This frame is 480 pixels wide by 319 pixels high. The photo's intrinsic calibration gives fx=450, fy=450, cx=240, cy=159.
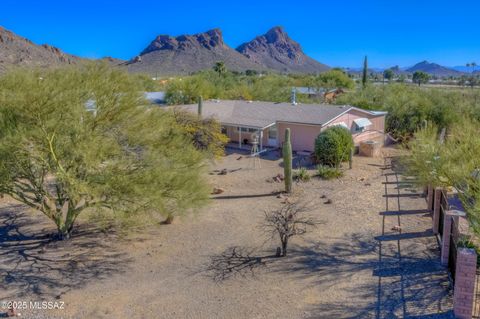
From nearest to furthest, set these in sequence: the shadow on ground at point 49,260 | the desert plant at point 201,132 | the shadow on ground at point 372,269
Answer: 1. the shadow on ground at point 372,269
2. the shadow on ground at point 49,260
3. the desert plant at point 201,132

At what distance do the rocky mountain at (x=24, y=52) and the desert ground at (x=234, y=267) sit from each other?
42.9m

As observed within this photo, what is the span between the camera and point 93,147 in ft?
42.5

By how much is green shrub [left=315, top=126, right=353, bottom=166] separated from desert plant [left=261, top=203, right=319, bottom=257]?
8.11m

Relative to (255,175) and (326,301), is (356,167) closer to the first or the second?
(255,175)

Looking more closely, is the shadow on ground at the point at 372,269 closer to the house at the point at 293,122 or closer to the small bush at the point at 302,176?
the small bush at the point at 302,176

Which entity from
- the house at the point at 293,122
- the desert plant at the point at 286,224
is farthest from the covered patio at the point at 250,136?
the desert plant at the point at 286,224

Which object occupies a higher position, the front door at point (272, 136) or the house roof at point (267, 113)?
the house roof at point (267, 113)

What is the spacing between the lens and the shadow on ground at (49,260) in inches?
480

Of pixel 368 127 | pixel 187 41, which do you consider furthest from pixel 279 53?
pixel 368 127

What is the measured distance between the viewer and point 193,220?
57.2 ft

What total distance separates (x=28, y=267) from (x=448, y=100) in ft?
120

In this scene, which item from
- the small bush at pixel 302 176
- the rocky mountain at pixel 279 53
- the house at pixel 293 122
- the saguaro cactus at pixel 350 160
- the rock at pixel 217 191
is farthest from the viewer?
the rocky mountain at pixel 279 53

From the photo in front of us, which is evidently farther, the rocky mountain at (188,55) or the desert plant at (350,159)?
the rocky mountain at (188,55)

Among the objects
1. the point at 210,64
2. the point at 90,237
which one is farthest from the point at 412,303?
the point at 210,64
